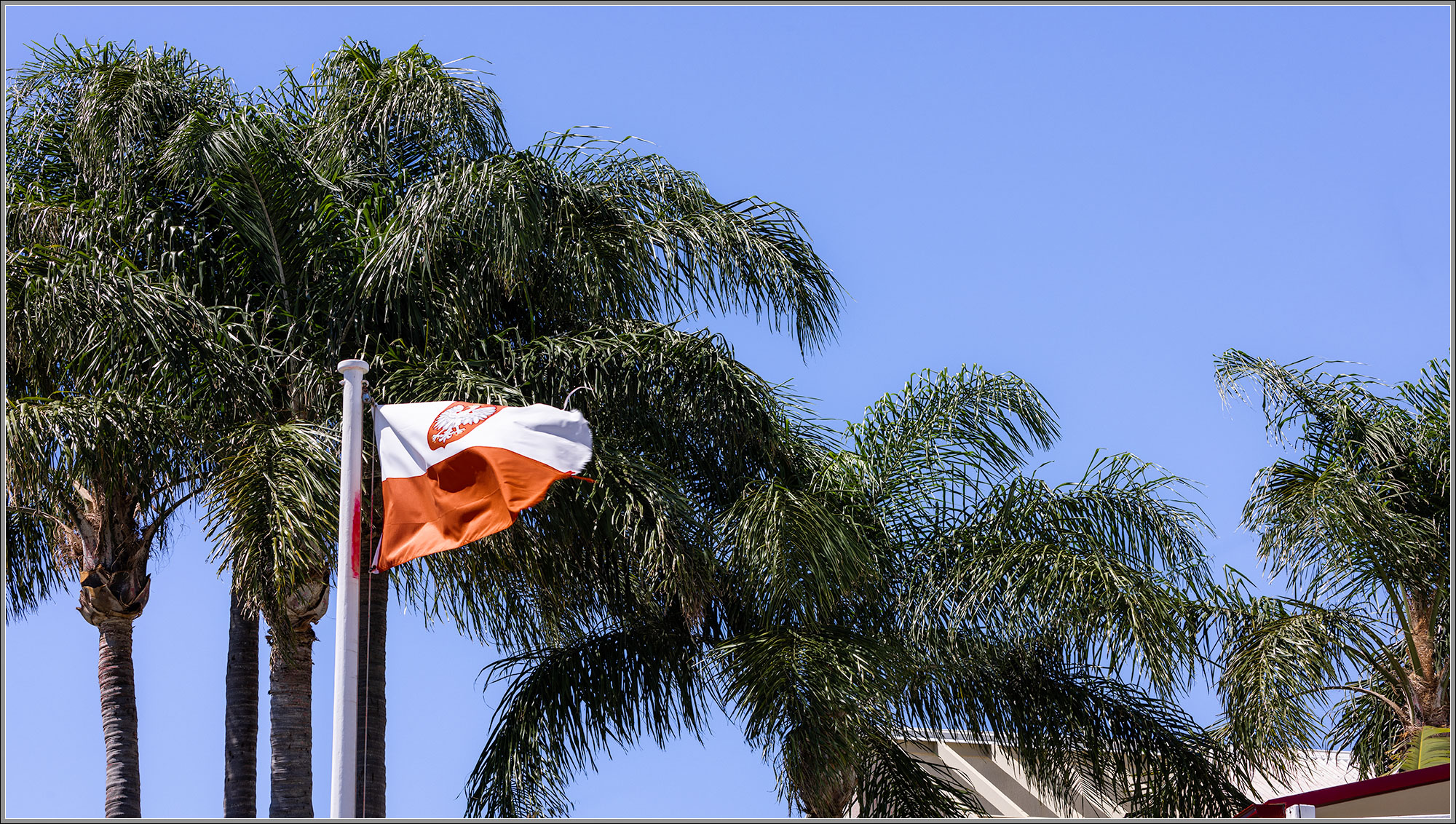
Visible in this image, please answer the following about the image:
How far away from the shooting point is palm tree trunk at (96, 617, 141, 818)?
12.2 meters

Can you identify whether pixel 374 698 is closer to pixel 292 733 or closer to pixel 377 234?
pixel 292 733

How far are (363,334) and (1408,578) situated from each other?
29.0 ft

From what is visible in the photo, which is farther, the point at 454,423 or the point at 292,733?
the point at 292,733

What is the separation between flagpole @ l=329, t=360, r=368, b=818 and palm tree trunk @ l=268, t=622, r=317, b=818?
2.81m

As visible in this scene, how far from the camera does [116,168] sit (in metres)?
12.1

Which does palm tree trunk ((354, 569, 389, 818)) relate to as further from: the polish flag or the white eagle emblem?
the white eagle emblem

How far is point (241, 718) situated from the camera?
42.3 feet

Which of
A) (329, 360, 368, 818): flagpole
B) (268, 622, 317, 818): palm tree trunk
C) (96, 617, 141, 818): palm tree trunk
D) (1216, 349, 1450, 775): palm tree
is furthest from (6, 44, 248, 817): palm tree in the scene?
(1216, 349, 1450, 775): palm tree

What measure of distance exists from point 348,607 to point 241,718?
16.5ft

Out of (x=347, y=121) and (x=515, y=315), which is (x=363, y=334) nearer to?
(x=515, y=315)

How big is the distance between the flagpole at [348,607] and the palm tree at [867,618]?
6.62 feet

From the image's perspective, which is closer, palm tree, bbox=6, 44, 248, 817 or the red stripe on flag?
the red stripe on flag

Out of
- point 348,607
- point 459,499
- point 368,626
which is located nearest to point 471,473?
point 459,499

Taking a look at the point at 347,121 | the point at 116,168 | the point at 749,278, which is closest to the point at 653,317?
the point at 749,278
